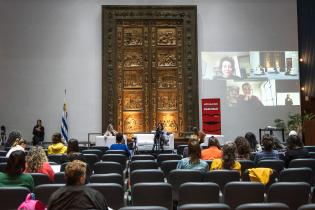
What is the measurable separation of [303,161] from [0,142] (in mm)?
11944

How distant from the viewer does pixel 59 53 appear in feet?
53.4

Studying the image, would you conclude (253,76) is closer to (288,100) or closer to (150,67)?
(288,100)

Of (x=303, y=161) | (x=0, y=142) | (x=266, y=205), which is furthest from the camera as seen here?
(x=0, y=142)

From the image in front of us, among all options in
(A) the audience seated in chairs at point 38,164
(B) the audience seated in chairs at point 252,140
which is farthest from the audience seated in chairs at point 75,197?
(B) the audience seated in chairs at point 252,140

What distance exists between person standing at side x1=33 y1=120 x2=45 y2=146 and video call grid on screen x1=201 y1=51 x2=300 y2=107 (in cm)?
661

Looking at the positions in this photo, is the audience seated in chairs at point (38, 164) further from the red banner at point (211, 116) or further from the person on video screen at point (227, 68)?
the person on video screen at point (227, 68)

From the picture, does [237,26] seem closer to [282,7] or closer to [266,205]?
[282,7]

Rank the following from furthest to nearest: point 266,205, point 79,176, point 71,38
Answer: point 71,38 → point 79,176 → point 266,205

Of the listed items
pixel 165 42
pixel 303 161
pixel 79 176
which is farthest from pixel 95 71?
pixel 79 176

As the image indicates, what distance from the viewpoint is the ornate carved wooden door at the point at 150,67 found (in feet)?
53.8

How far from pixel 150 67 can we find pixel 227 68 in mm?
3115

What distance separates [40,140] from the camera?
15.5 m

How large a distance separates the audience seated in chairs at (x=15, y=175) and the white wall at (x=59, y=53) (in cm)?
1157

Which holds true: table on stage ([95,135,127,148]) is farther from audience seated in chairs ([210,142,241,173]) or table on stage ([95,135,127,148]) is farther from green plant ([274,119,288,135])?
audience seated in chairs ([210,142,241,173])
